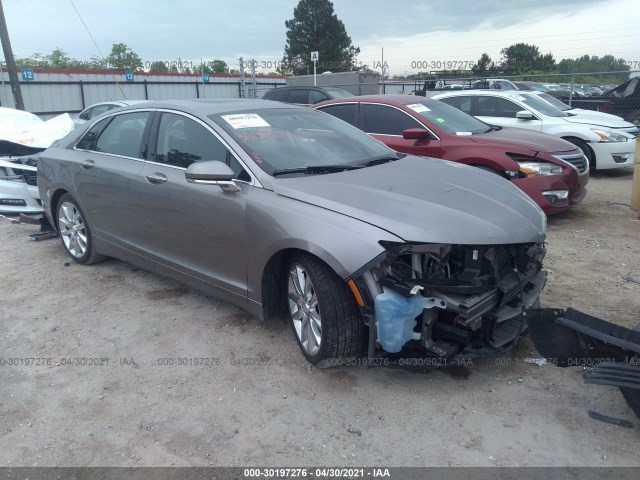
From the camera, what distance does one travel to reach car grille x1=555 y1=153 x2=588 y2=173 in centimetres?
654

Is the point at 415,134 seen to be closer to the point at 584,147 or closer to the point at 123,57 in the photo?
the point at 584,147

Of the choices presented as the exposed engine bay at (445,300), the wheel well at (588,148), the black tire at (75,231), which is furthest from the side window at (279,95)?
the exposed engine bay at (445,300)

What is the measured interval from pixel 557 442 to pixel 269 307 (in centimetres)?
188

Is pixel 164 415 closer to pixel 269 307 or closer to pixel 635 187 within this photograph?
pixel 269 307

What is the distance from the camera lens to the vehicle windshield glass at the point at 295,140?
12.0 feet

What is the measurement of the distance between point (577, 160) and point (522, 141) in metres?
0.81

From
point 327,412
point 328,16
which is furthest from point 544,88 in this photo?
point 328,16

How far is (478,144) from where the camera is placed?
6422 millimetres

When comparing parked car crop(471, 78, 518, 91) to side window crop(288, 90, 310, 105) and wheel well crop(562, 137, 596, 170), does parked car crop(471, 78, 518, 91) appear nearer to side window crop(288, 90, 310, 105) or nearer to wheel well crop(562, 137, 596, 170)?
side window crop(288, 90, 310, 105)

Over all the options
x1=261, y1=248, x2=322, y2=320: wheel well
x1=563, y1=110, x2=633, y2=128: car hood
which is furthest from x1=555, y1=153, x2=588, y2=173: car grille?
x1=261, y1=248, x2=322, y2=320: wheel well

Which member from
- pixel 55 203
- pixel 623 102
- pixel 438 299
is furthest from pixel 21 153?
pixel 623 102

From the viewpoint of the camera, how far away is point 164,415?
2.99 meters

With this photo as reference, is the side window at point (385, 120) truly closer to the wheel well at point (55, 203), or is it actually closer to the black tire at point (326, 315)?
the wheel well at point (55, 203)

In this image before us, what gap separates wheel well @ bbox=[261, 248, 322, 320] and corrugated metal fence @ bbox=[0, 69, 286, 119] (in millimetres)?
14174
